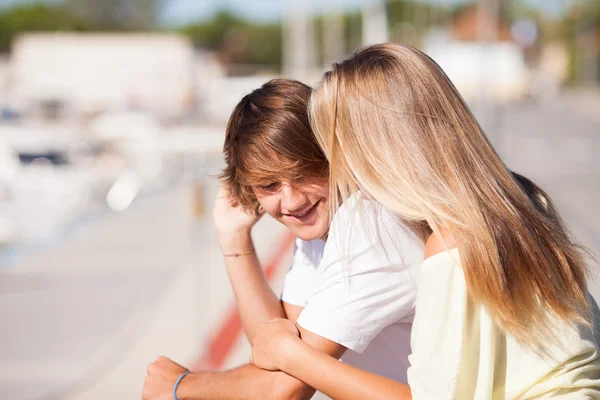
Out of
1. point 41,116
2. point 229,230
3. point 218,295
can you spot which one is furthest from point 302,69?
point 229,230

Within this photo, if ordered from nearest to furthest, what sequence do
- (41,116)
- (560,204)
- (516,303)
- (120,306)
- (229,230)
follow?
(516,303)
(229,230)
(120,306)
(560,204)
(41,116)

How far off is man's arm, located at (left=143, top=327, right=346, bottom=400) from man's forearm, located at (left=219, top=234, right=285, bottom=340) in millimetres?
356

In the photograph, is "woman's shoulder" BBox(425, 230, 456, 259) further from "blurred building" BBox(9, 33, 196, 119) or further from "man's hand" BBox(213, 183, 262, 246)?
"blurred building" BBox(9, 33, 196, 119)

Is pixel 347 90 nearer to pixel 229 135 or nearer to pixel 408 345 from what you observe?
pixel 229 135

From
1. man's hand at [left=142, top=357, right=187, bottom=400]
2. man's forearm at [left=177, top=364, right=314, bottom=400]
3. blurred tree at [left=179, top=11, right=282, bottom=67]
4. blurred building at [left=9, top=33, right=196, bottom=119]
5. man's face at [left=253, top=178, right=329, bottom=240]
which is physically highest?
man's face at [left=253, top=178, right=329, bottom=240]

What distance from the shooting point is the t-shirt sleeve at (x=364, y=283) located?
6.57 ft

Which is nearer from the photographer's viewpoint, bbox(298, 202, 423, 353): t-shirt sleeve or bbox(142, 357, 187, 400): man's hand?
bbox(298, 202, 423, 353): t-shirt sleeve

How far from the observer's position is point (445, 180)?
195 cm

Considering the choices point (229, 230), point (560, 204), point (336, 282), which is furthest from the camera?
point (560, 204)

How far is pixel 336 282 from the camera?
2.03m

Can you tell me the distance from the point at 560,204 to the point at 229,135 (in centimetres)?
1009

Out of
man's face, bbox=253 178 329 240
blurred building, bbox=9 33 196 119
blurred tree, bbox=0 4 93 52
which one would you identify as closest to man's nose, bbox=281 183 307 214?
man's face, bbox=253 178 329 240

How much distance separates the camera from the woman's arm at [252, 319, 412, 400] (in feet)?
6.35

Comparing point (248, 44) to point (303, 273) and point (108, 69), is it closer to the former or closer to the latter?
point (108, 69)
